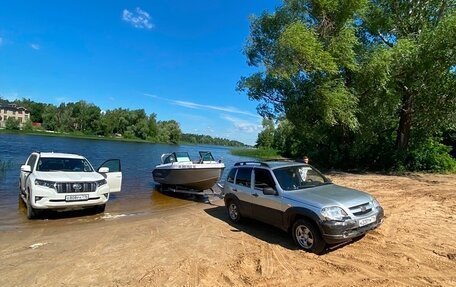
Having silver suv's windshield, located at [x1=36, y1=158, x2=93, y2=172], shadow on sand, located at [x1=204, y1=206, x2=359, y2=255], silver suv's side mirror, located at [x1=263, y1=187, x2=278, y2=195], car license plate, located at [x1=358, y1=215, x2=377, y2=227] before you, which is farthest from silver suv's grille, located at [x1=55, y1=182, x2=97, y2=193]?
car license plate, located at [x1=358, y1=215, x2=377, y2=227]

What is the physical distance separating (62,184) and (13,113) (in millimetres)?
132368

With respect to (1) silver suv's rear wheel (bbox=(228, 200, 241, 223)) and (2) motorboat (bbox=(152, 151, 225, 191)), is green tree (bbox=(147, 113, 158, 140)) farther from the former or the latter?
(1) silver suv's rear wheel (bbox=(228, 200, 241, 223))

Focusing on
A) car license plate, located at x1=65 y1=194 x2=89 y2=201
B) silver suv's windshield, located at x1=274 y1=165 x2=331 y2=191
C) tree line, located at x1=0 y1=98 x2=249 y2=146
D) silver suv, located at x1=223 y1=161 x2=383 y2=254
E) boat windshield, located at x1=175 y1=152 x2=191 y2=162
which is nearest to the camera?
silver suv, located at x1=223 y1=161 x2=383 y2=254

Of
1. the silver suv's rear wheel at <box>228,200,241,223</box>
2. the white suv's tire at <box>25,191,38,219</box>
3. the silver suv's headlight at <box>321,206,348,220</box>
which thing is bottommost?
the white suv's tire at <box>25,191,38,219</box>

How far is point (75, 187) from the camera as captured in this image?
10180mm

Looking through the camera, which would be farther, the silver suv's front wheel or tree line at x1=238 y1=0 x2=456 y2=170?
tree line at x1=238 y1=0 x2=456 y2=170

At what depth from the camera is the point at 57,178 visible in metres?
10.1

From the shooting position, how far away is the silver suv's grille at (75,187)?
32.6 ft

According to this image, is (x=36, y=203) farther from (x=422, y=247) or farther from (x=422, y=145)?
(x=422, y=145)

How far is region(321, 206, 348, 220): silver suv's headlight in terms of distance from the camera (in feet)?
21.7

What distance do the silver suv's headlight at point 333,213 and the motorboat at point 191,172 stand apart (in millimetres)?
9259

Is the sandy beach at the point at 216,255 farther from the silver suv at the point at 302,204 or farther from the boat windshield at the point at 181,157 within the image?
the boat windshield at the point at 181,157

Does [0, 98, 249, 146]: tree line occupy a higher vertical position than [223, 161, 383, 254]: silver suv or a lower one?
higher

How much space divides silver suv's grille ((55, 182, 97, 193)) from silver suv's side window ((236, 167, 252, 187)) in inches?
184
